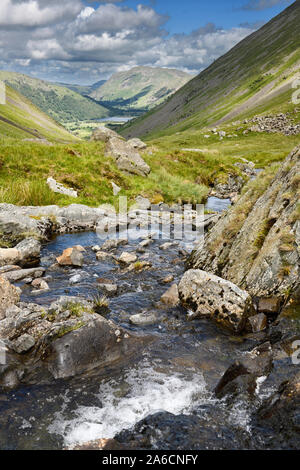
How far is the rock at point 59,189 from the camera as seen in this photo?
26.5 metres

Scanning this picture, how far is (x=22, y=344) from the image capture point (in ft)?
28.4

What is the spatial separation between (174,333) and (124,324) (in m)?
1.76

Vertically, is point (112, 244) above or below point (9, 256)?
below

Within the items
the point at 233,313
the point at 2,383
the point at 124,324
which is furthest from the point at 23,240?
the point at 233,313

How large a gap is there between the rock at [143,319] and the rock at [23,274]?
5558 millimetres

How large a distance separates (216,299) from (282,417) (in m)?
4.86

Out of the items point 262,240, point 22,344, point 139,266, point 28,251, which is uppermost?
point 262,240

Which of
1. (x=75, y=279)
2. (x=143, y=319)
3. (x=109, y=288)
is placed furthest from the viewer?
(x=75, y=279)

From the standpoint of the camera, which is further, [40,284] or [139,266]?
[139,266]

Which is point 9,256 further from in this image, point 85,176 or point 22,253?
point 85,176

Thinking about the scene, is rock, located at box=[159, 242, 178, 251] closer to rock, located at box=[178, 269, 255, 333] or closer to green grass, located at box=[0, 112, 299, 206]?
rock, located at box=[178, 269, 255, 333]

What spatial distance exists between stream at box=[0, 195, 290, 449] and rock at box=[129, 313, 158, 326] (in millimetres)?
198

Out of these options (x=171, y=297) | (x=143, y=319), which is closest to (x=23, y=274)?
(x=143, y=319)
